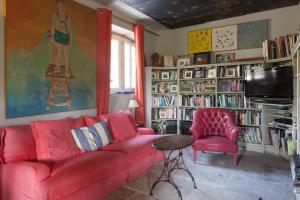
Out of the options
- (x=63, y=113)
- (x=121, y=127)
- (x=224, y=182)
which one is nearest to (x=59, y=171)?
(x=63, y=113)

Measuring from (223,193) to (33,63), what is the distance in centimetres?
267

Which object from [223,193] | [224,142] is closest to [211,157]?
[224,142]

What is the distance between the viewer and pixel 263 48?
3.91 meters

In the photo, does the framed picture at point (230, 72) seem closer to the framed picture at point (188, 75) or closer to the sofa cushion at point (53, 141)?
the framed picture at point (188, 75)

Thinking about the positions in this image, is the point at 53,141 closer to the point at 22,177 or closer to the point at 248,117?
the point at 22,177

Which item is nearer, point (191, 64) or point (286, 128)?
point (286, 128)

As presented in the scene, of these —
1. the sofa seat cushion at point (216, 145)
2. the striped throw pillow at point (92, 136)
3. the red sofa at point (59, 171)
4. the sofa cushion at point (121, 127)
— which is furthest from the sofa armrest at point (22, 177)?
the sofa seat cushion at point (216, 145)

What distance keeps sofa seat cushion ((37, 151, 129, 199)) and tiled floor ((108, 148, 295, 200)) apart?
1.01 ft

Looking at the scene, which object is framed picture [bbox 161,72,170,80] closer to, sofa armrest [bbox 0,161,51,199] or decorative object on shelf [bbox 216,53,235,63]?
decorative object on shelf [bbox 216,53,235,63]

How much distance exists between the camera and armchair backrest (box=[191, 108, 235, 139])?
12.2 ft

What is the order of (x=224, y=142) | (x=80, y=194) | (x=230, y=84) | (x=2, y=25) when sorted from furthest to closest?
(x=230, y=84), (x=224, y=142), (x=2, y=25), (x=80, y=194)

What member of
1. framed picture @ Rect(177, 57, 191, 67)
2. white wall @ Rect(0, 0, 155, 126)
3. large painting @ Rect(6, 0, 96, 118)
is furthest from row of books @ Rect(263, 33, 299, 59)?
large painting @ Rect(6, 0, 96, 118)

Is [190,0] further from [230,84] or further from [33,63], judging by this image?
[33,63]

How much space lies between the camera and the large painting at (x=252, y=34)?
4109mm
